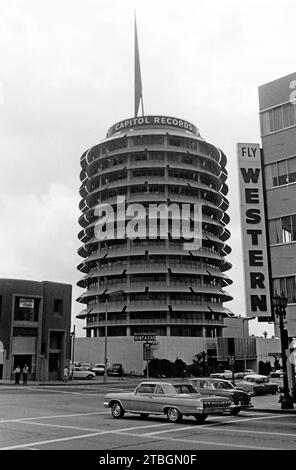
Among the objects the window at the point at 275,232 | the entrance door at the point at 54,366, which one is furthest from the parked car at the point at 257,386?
the entrance door at the point at 54,366

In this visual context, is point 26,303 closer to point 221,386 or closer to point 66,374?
point 66,374

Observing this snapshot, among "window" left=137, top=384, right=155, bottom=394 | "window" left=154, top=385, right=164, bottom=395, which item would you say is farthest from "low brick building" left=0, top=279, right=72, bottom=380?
"window" left=154, top=385, right=164, bottom=395

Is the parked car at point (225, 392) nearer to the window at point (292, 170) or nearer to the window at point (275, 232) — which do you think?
the window at point (275, 232)

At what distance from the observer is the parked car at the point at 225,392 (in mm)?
23719

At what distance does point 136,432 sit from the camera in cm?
1656

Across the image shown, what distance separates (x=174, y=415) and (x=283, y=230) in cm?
1453

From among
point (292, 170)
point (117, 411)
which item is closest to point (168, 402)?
point (117, 411)

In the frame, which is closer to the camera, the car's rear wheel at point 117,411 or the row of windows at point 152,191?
the car's rear wheel at point 117,411

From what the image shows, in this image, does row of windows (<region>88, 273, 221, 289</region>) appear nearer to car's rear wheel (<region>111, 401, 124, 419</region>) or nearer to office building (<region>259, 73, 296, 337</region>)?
office building (<region>259, 73, 296, 337</region>)

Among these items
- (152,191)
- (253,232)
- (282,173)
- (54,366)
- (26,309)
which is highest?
(152,191)

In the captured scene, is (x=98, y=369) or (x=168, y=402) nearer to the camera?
(x=168, y=402)

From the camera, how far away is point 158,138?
3671 inches

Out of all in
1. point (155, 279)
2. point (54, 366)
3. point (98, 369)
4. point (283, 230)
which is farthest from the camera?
point (155, 279)

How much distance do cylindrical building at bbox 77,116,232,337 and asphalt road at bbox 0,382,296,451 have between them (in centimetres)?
6179
